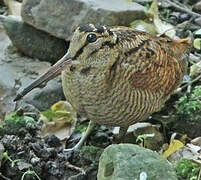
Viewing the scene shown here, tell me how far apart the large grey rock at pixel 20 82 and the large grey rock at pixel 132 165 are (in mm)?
1775

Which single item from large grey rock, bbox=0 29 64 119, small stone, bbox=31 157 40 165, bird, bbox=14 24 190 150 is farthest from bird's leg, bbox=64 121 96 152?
large grey rock, bbox=0 29 64 119

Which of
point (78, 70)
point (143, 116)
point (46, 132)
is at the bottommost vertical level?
point (46, 132)

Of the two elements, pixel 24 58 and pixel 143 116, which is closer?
pixel 143 116

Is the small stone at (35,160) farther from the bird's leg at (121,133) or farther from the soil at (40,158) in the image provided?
the bird's leg at (121,133)

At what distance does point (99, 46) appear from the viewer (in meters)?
4.62

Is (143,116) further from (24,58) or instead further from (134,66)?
(24,58)

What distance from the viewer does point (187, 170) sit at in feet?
15.0

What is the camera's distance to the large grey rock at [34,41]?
634 cm

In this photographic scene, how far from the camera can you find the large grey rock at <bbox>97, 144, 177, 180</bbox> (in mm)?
4012

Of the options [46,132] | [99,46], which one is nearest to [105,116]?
[99,46]

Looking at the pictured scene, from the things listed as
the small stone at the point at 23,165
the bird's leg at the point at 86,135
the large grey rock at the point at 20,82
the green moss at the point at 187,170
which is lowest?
the large grey rock at the point at 20,82

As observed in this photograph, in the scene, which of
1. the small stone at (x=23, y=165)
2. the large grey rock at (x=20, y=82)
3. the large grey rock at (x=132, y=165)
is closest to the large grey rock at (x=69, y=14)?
the large grey rock at (x=20, y=82)

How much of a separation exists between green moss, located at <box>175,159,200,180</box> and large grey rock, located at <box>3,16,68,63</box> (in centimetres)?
206

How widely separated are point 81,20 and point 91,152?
1.46 m
